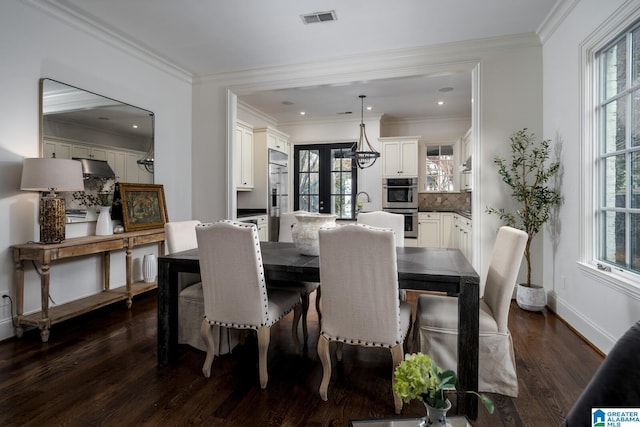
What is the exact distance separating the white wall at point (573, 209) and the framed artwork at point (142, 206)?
427 cm

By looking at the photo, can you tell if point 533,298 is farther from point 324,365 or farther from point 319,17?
Result: point 319,17

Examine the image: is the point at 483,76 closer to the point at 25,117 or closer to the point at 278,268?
the point at 278,268

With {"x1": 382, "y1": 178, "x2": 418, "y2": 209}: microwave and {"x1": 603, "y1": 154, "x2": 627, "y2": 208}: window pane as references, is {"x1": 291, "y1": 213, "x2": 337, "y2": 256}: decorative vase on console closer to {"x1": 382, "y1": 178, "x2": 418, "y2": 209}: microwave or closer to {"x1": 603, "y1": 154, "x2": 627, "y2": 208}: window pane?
{"x1": 603, "y1": 154, "x2": 627, "y2": 208}: window pane

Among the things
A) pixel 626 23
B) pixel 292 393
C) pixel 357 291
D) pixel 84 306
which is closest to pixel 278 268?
pixel 357 291

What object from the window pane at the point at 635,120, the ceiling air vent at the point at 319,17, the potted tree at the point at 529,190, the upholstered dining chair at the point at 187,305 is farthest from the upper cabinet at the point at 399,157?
the upholstered dining chair at the point at 187,305

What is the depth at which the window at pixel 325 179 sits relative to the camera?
709 centimetres

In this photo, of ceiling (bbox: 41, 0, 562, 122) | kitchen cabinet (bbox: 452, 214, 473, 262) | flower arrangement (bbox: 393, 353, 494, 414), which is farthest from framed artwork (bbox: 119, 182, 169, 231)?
kitchen cabinet (bbox: 452, 214, 473, 262)

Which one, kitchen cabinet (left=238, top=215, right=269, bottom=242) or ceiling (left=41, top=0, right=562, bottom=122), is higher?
ceiling (left=41, top=0, right=562, bottom=122)

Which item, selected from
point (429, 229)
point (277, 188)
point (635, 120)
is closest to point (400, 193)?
point (429, 229)

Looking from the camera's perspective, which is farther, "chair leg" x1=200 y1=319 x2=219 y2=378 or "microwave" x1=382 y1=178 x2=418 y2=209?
"microwave" x1=382 y1=178 x2=418 y2=209

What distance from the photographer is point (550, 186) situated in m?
3.50

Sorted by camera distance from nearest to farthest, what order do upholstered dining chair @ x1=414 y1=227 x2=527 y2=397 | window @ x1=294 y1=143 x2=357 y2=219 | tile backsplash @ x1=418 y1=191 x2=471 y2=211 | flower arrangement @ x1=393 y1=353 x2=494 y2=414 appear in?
flower arrangement @ x1=393 y1=353 x2=494 y2=414 < upholstered dining chair @ x1=414 y1=227 x2=527 y2=397 < tile backsplash @ x1=418 y1=191 x2=471 y2=211 < window @ x1=294 y1=143 x2=357 y2=219

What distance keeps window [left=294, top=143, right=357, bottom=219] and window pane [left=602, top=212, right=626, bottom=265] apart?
4648 mm

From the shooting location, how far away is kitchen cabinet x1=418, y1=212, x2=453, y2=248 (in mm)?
6547
